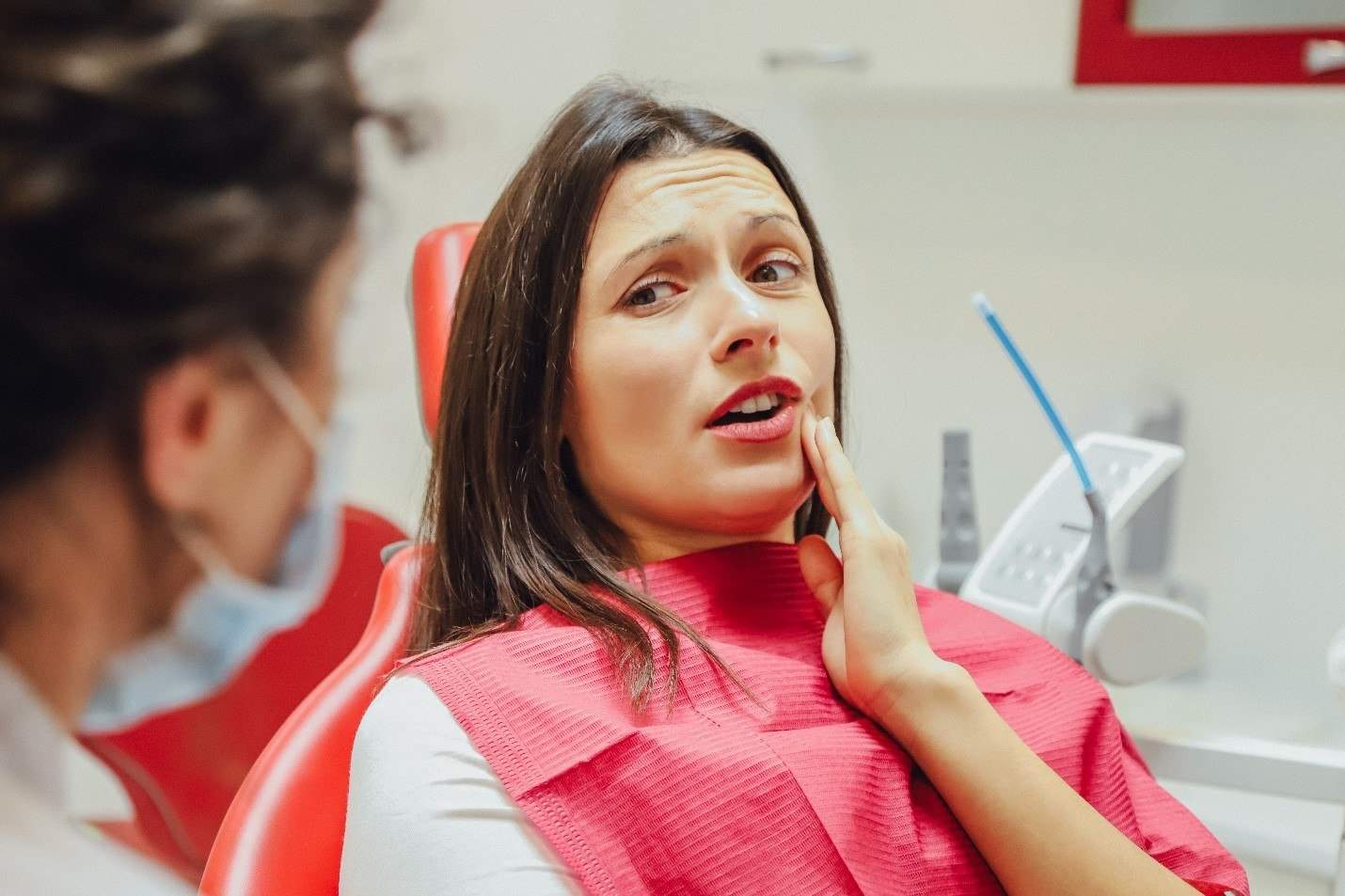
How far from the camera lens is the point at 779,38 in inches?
72.6

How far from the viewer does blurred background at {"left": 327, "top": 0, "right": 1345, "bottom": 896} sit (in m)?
1.66

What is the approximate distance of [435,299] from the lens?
1.22 metres

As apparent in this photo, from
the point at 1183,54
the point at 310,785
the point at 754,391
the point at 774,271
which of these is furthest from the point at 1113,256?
the point at 310,785

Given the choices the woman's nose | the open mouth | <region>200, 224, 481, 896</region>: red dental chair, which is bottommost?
<region>200, 224, 481, 896</region>: red dental chair

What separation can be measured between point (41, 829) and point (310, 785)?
60cm

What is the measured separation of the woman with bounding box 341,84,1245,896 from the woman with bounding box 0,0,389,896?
50 centimetres

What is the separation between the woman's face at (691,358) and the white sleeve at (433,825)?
0.92 ft

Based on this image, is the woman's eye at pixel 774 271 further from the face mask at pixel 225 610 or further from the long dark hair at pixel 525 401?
the face mask at pixel 225 610

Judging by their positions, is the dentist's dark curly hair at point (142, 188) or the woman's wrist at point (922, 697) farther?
the woman's wrist at point (922, 697)

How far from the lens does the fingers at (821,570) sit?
Result: 1.03 metres

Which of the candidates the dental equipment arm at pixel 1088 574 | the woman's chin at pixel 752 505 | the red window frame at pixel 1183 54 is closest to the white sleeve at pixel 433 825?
the woman's chin at pixel 752 505

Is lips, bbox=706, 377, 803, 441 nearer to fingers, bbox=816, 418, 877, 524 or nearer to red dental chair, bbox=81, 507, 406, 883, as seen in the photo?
fingers, bbox=816, 418, 877, 524

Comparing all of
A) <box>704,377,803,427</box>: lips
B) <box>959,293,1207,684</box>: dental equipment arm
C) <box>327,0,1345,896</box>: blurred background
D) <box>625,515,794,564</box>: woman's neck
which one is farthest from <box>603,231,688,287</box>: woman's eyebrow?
<box>327,0,1345,896</box>: blurred background

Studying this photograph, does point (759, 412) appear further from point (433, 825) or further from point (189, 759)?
point (189, 759)
